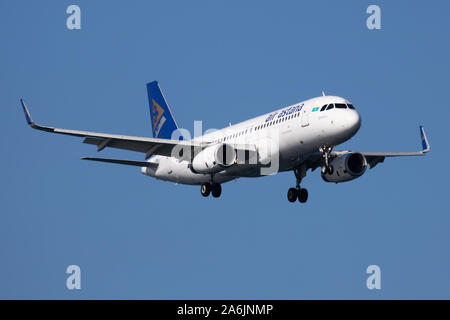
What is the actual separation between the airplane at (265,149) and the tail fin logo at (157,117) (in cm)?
501

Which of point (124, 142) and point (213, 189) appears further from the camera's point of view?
point (213, 189)

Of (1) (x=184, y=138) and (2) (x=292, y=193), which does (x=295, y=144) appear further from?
(1) (x=184, y=138)

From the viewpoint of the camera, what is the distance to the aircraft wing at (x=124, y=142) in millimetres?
42344

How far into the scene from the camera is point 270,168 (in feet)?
149

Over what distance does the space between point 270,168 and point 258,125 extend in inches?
93.5

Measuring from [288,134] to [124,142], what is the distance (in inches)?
369

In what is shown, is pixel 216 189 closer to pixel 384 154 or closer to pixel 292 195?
pixel 292 195

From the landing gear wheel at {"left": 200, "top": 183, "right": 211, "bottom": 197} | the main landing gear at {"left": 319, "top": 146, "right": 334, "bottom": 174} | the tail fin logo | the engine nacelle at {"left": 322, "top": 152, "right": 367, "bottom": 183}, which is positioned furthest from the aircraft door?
the tail fin logo

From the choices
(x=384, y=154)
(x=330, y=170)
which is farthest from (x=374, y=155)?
(x=330, y=170)

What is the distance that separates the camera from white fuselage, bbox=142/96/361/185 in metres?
41.5

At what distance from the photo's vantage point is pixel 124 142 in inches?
1853

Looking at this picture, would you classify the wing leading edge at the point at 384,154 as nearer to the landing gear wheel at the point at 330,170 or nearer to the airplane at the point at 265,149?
the airplane at the point at 265,149

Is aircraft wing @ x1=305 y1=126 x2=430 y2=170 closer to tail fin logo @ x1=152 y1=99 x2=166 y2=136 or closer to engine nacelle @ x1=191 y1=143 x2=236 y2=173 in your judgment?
engine nacelle @ x1=191 y1=143 x2=236 y2=173
